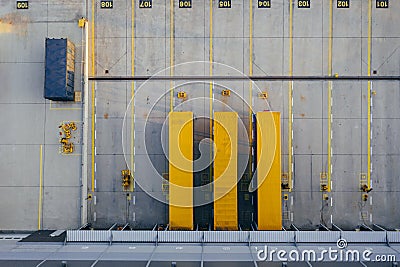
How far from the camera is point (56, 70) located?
2464cm

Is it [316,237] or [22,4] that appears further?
[22,4]

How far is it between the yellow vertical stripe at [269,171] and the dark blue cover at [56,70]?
45.2ft

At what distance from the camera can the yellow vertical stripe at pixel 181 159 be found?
24.4 m

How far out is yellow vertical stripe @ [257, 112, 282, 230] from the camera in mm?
24359

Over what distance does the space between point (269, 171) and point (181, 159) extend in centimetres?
612

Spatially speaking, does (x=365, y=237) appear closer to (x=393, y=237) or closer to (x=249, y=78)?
(x=393, y=237)

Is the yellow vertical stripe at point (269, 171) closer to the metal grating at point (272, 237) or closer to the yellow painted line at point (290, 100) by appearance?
the metal grating at point (272, 237)

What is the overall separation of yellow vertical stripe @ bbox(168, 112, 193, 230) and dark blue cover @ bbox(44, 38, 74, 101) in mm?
7819

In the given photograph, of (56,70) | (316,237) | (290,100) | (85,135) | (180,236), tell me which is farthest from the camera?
(290,100)

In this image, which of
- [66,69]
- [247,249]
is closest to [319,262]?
[247,249]

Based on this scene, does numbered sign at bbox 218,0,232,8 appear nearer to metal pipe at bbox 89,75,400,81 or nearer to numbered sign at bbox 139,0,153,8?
numbered sign at bbox 139,0,153,8

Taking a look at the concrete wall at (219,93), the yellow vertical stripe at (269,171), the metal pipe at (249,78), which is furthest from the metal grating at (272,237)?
the metal pipe at (249,78)

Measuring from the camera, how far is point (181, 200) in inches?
973

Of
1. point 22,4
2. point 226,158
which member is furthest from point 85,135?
point 22,4
